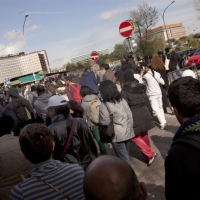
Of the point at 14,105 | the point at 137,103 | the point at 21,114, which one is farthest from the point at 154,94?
the point at 14,105

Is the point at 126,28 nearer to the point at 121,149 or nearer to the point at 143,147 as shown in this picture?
the point at 143,147

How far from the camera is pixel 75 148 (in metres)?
3.37

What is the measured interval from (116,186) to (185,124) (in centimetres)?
86

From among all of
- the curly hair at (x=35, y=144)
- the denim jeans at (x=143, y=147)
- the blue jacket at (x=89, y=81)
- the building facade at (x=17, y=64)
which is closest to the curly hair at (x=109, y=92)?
the denim jeans at (x=143, y=147)

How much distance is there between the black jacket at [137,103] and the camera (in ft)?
17.3

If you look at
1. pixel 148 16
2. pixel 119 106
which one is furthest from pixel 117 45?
pixel 119 106

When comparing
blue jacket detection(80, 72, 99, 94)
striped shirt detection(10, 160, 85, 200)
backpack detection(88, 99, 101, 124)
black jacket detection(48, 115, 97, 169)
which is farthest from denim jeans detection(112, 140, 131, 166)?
blue jacket detection(80, 72, 99, 94)

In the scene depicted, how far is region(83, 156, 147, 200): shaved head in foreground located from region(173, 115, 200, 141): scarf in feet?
2.19

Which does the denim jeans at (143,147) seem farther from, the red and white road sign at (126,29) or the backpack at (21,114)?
the red and white road sign at (126,29)

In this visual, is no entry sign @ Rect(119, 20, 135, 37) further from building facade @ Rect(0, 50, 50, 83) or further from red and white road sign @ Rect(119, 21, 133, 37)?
building facade @ Rect(0, 50, 50, 83)

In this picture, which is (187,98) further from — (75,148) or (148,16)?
(148,16)

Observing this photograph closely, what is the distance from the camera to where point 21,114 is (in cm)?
583

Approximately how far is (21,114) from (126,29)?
4.02m

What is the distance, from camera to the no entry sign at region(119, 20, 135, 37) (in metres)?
7.99
